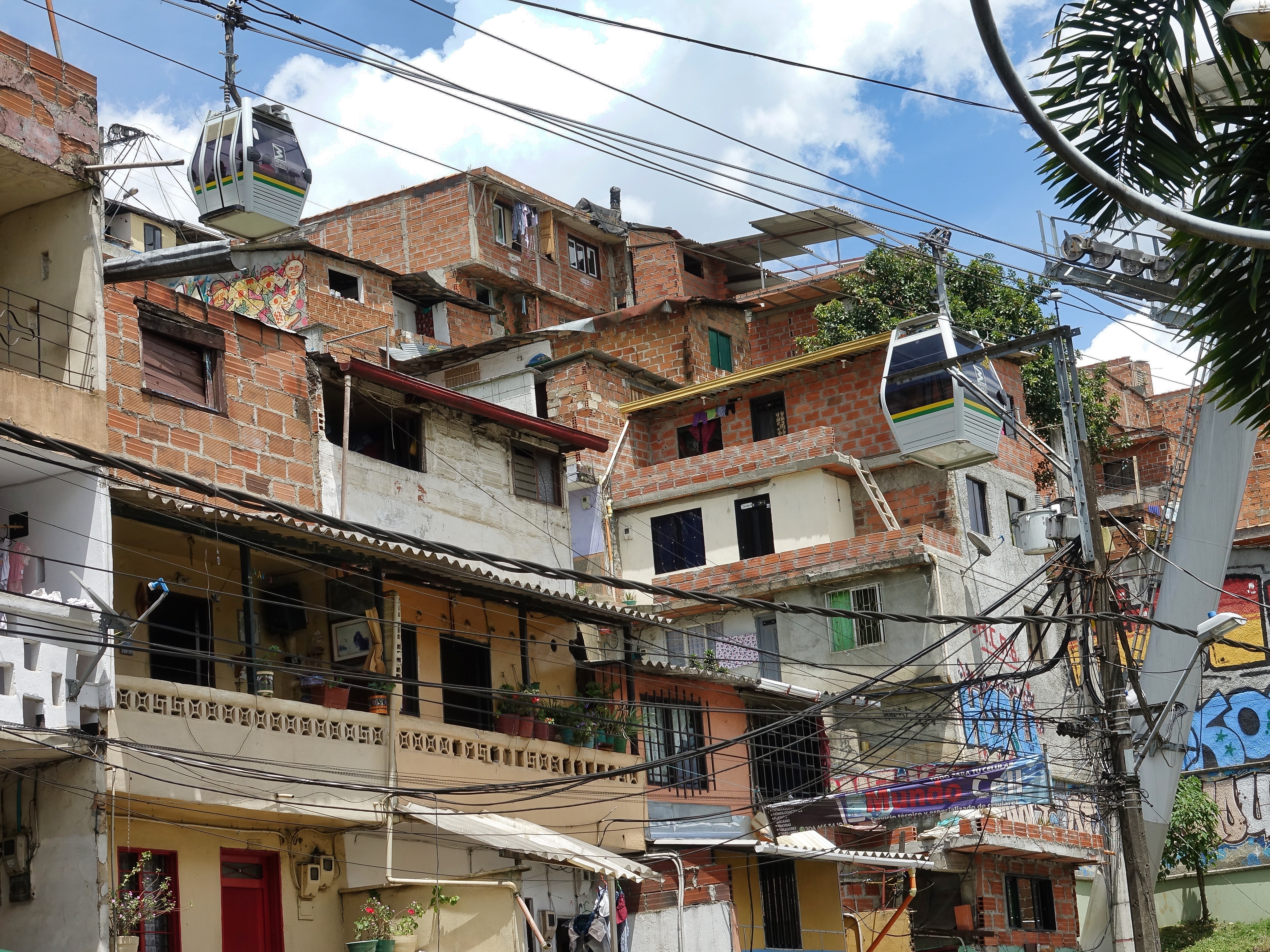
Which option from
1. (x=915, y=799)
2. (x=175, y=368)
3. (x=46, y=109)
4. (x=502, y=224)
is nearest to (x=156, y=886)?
(x=175, y=368)

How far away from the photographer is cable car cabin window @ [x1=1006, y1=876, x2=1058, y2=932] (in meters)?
30.7

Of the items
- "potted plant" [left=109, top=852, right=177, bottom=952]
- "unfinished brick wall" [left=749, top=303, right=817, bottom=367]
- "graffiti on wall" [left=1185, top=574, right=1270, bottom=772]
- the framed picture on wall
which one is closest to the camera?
"potted plant" [left=109, top=852, right=177, bottom=952]

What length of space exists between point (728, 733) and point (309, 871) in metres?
9.20

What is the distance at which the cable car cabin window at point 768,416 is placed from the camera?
37.1m

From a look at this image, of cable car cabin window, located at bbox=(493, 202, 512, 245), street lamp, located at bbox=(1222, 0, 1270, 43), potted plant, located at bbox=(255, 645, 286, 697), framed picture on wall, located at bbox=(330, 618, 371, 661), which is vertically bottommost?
potted plant, located at bbox=(255, 645, 286, 697)

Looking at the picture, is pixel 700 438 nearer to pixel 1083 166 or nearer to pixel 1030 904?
pixel 1030 904

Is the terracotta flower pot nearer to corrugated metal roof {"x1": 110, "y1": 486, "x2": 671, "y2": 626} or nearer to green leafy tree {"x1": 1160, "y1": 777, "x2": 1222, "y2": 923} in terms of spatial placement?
corrugated metal roof {"x1": 110, "y1": 486, "x2": 671, "y2": 626}

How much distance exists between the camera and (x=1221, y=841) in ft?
127

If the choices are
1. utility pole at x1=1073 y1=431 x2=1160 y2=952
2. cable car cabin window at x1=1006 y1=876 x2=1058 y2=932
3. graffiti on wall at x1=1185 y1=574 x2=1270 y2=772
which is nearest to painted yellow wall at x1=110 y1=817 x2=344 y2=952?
utility pole at x1=1073 y1=431 x2=1160 y2=952

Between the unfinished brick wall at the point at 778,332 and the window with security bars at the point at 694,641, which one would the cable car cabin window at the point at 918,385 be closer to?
the window with security bars at the point at 694,641

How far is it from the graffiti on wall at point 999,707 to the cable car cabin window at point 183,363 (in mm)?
13762

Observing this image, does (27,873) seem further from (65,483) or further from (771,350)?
(771,350)

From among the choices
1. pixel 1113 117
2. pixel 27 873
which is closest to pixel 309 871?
pixel 27 873

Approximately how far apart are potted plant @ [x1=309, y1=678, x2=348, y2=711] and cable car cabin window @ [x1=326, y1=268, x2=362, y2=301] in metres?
20.8
